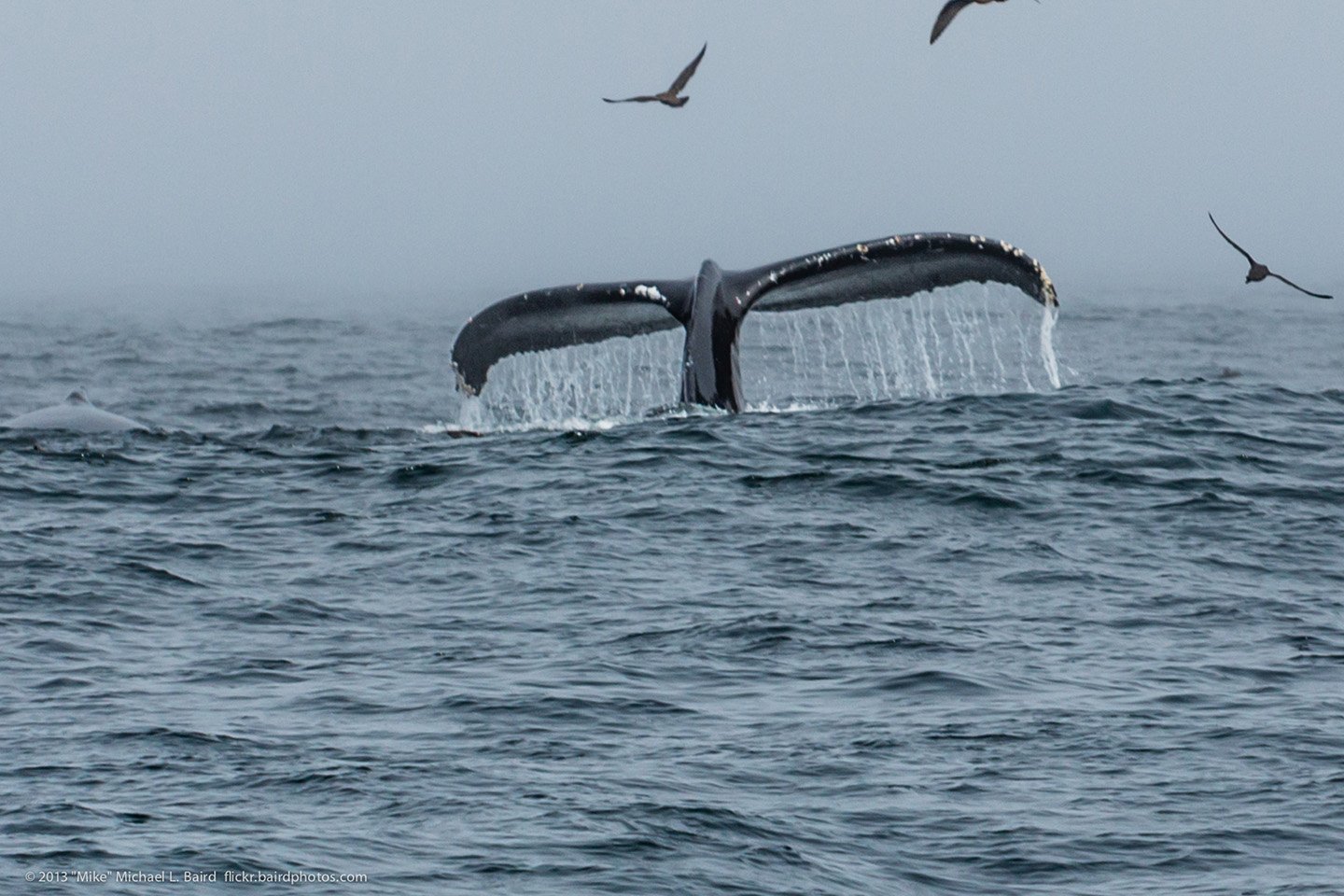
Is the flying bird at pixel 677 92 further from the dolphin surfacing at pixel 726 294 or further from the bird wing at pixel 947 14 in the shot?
the dolphin surfacing at pixel 726 294

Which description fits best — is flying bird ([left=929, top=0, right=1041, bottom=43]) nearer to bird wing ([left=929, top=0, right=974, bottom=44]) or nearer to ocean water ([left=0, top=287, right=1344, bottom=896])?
bird wing ([left=929, top=0, right=974, bottom=44])

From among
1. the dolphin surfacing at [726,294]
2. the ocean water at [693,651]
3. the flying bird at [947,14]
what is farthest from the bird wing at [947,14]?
the dolphin surfacing at [726,294]

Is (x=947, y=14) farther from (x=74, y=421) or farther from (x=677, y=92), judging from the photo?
(x=74, y=421)

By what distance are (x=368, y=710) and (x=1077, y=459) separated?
8836 millimetres

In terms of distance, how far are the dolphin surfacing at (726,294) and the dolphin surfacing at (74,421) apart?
5.15 metres

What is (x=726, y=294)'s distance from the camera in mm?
18203

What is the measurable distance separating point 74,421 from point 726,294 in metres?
7.34

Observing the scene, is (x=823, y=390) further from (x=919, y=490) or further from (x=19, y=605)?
(x=19, y=605)

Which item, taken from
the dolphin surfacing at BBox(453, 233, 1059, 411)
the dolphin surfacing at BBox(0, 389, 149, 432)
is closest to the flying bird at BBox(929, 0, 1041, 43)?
the dolphin surfacing at BBox(453, 233, 1059, 411)

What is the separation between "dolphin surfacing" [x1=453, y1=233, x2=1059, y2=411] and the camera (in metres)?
17.2

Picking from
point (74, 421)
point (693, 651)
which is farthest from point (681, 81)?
point (74, 421)

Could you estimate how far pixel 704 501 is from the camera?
1647cm

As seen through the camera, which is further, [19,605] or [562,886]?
[19,605]

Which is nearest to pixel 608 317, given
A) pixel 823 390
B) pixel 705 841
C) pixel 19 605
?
pixel 19 605
